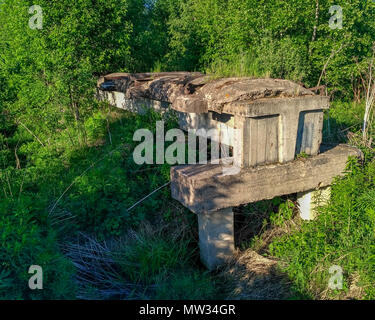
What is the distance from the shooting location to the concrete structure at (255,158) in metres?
3.85

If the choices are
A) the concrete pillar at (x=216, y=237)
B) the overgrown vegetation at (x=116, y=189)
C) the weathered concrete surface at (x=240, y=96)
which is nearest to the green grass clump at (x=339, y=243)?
the overgrown vegetation at (x=116, y=189)

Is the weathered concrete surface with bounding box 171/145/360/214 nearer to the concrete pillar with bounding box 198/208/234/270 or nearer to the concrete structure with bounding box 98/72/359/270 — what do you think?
the concrete structure with bounding box 98/72/359/270

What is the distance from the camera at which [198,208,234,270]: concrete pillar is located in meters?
4.00

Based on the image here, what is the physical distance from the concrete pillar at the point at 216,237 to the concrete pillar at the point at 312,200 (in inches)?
49.6

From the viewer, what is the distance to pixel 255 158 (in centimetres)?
400

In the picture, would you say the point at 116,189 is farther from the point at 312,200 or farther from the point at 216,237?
the point at 312,200

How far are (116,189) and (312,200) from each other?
2.67 m

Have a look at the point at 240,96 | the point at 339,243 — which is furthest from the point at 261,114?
the point at 339,243

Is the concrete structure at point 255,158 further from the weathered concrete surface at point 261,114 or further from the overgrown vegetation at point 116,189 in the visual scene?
the overgrown vegetation at point 116,189

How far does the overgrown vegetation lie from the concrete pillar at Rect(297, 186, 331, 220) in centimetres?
13

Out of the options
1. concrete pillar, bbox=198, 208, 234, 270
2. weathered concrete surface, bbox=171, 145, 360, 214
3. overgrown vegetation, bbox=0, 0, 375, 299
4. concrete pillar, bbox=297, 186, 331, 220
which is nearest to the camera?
overgrown vegetation, bbox=0, 0, 375, 299

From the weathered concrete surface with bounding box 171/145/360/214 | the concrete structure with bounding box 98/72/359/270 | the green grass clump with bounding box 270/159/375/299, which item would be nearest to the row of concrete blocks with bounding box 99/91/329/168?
the concrete structure with bounding box 98/72/359/270

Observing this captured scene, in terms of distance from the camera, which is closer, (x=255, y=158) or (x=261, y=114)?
(x=261, y=114)

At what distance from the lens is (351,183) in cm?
423
